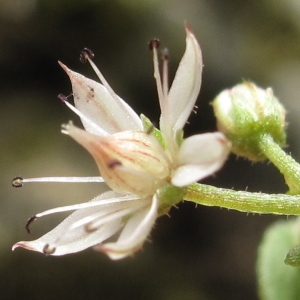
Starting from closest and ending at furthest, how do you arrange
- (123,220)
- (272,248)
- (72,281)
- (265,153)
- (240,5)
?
(123,220) < (265,153) < (272,248) < (72,281) < (240,5)

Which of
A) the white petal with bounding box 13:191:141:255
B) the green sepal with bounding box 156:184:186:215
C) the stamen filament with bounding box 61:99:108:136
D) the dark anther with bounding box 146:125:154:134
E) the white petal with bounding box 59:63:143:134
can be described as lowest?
the white petal with bounding box 13:191:141:255

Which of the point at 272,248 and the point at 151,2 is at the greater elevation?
the point at 151,2

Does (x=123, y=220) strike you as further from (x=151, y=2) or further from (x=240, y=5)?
(x=240, y=5)

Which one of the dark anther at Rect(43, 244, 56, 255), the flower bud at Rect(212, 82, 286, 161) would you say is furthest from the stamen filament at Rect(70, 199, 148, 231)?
the flower bud at Rect(212, 82, 286, 161)

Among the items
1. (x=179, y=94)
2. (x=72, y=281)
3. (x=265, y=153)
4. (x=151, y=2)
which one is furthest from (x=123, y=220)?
(x=151, y=2)

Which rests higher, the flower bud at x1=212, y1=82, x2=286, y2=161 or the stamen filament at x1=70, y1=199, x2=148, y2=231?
the flower bud at x1=212, y1=82, x2=286, y2=161

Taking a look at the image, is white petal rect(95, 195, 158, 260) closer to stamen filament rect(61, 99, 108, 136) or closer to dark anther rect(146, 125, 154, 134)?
dark anther rect(146, 125, 154, 134)

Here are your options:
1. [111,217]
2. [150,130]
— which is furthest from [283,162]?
[111,217]
